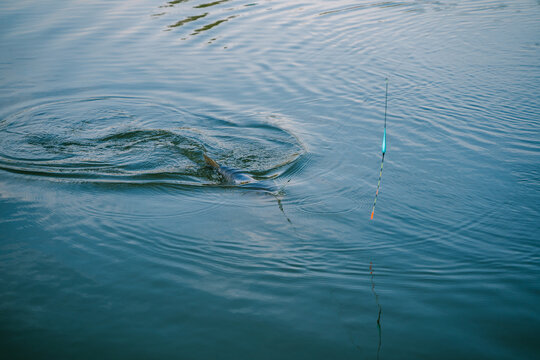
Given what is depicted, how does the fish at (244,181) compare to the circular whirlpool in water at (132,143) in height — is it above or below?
below

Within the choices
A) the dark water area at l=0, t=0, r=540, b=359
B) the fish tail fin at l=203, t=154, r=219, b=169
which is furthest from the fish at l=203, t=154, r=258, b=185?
the dark water area at l=0, t=0, r=540, b=359

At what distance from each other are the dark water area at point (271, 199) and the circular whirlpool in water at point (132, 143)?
0.11ft

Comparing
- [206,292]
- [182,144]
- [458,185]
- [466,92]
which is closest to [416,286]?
[206,292]

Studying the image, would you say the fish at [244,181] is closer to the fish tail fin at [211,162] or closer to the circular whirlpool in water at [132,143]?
the fish tail fin at [211,162]

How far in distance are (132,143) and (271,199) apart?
2393mm

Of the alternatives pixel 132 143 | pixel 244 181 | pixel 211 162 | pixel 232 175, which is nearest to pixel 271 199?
pixel 244 181

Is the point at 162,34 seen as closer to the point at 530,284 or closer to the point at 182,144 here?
the point at 182,144

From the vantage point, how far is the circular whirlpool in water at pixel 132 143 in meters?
5.36

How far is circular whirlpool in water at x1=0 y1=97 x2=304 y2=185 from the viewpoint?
536 cm

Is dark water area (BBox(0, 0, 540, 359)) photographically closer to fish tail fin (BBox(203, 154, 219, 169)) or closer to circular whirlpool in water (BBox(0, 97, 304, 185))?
circular whirlpool in water (BBox(0, 97, 304, 185))

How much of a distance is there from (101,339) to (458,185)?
3721mm

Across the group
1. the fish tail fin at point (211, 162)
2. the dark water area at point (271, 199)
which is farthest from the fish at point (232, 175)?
the dark water area at point (271, 199)

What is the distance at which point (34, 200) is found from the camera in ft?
15.2

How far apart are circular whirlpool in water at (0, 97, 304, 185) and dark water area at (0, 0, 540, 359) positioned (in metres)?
0.03
